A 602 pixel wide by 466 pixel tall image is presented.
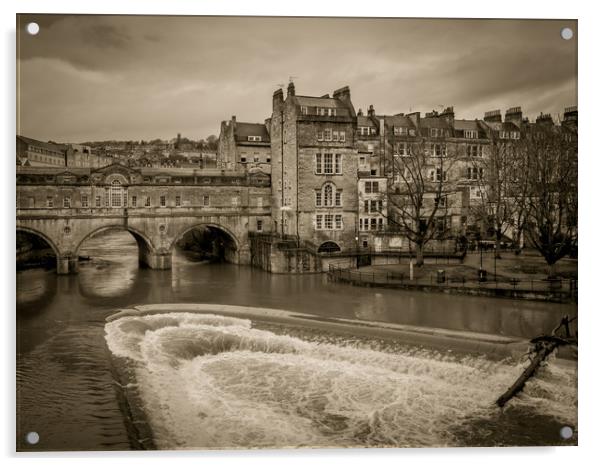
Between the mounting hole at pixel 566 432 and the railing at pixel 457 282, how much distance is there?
7.11ft

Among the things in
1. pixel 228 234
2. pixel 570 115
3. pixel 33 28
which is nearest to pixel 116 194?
pixel 228 234

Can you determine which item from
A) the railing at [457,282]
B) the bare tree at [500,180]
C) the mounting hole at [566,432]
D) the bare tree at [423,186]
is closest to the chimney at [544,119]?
the bare tree at [500,180]

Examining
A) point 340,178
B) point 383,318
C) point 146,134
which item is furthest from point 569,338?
point 340,178

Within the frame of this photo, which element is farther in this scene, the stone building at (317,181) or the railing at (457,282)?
the stone building at (317,181)

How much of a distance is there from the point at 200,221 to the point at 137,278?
16.6ft

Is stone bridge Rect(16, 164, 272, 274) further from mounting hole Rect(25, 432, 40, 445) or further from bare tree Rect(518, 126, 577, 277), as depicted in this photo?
bare tree Rect(518, 126, 577, 277)

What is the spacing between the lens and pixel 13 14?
30.0 feet

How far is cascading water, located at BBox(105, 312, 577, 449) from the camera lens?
346 inches

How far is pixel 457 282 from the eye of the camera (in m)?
16.0

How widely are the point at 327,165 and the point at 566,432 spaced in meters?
14.6

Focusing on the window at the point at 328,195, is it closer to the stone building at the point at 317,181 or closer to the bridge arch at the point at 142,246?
the stone building at the point at 317,181

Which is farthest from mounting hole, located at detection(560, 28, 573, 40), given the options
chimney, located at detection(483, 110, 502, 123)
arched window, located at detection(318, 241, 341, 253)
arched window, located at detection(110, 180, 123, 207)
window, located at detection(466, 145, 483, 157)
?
arched window, located at detection(318, 241, 341, 253)

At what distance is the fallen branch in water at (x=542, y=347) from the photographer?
9536 millimetres

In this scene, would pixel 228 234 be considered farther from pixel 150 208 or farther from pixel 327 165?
pixel 327 165
